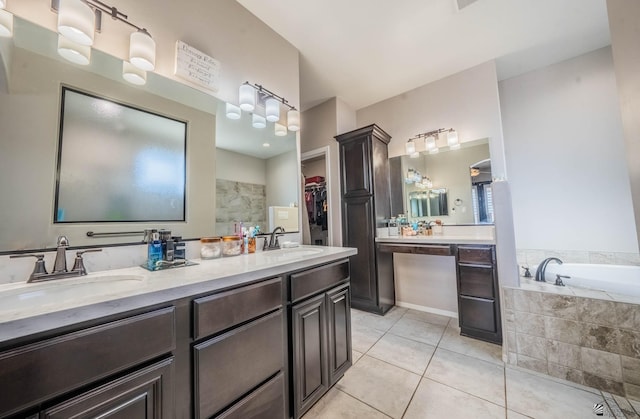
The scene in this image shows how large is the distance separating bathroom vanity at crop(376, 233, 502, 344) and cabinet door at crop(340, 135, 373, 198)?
1.09 metres

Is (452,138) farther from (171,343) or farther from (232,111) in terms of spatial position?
(171,343)

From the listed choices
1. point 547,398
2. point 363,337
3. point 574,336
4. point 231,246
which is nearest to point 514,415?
point 547,398

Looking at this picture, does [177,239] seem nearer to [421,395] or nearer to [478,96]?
[421,395]

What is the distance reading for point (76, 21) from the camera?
39.1 inches

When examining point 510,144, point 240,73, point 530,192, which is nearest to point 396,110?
point 510,144

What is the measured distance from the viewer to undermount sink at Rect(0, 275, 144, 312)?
2.51ft

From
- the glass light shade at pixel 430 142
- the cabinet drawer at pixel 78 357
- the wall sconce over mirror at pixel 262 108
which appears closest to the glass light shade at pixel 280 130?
the wall sconce over mirror at pixel 262 108

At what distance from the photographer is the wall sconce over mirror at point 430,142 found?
263 cm

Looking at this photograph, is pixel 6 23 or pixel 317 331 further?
pixel 317 331

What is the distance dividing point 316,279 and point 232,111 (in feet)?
4.41

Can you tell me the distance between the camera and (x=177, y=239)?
4.04ft

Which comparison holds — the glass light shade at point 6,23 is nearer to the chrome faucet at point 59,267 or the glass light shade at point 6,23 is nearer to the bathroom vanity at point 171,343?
the chrome faucet at point 59,267

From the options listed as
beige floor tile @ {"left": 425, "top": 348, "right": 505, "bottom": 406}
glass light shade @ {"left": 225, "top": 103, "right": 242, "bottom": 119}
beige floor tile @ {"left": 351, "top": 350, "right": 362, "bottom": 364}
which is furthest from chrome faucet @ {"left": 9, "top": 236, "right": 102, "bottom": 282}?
beige floor tile @ {"left": 425, "top": 348, "right": 505, "bottom": 406}

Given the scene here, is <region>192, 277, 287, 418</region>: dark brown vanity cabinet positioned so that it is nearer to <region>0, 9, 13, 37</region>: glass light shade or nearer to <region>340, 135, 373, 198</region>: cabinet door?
<region>0, 9, 13, 37</region>: glass light shade
